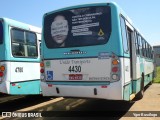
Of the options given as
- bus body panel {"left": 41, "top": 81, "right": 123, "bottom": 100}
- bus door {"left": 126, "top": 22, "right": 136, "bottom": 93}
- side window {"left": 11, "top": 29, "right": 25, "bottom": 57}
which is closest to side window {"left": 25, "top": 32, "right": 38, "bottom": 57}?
side window {"left": 11, "top": 29, "right": 25, "bottom": 57}

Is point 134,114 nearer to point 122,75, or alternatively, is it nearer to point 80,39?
point 122,75

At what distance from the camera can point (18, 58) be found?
9.59 m

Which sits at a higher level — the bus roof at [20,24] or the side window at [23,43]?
the bus roof at [20,24]

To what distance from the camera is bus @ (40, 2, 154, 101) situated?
693 centimetres

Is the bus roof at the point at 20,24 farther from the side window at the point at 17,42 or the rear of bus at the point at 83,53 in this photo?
the rear of bus at the point at 83,53

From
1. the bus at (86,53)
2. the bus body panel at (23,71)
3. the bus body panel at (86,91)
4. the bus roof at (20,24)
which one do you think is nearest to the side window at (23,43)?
the bus roof at (20,24)

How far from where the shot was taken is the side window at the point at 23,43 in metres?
9.53

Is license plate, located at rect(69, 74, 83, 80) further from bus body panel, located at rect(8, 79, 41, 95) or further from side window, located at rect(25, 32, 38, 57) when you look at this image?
side window, located at rect(25, 32, 38, 57)

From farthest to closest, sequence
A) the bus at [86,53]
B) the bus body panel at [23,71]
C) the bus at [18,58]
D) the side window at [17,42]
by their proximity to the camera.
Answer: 1. the side window at [17,42]
2. the bus body panel at [23,71]
3. the bus at [18,58]
4. the bus at [86,53]

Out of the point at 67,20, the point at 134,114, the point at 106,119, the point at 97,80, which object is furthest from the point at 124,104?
the point at 67,20

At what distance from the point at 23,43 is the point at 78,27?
3287 millimetres

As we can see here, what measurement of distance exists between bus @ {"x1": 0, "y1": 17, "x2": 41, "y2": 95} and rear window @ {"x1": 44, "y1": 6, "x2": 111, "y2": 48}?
66.4 inches

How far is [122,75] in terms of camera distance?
22.6 feet

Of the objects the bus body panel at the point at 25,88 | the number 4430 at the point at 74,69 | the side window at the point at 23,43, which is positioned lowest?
the bus body panel at the point at 25,88
